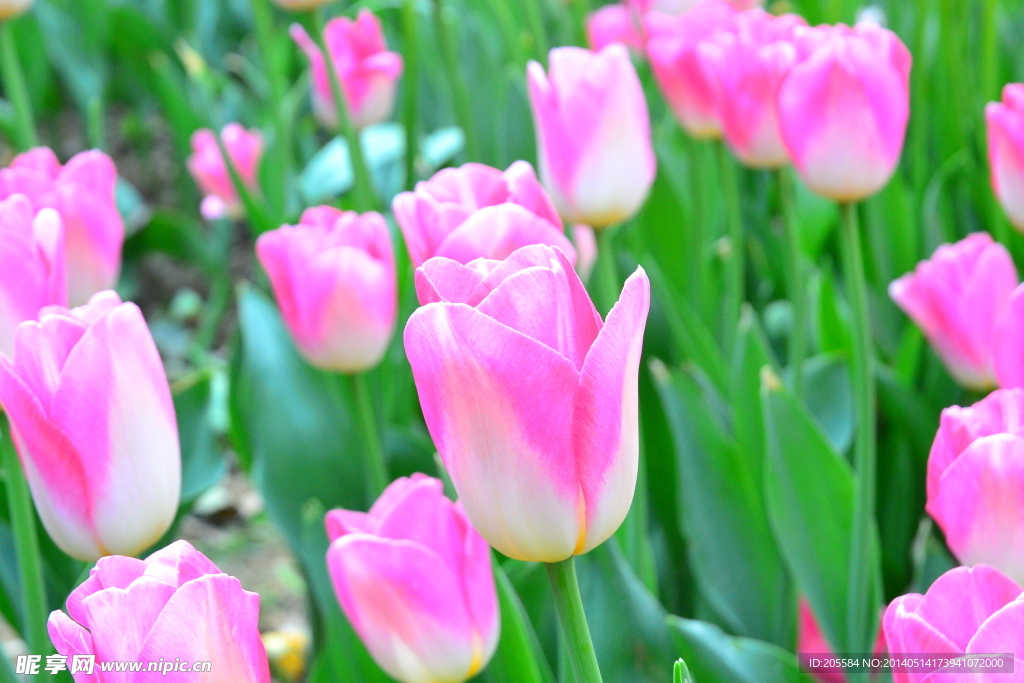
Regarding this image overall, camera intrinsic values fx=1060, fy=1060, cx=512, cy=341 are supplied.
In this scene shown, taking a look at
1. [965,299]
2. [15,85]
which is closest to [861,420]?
[965,299]

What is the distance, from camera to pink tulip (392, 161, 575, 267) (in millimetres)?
495

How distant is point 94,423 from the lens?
1.70ft

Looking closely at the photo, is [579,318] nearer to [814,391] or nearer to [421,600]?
[421,600]

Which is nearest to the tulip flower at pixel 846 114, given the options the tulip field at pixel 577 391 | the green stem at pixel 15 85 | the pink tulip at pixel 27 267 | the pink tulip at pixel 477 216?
the tulip field at pixel 577 391

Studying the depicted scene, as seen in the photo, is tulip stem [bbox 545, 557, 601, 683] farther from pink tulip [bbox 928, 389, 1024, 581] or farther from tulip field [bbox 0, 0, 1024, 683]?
pink tulip [bbox 928, 389, 1024, 581]

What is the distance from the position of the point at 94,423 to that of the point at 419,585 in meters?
0.18

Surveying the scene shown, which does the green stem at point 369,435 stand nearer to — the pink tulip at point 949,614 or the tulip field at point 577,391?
the tulip field at point 577,391

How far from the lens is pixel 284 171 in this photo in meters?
1.53

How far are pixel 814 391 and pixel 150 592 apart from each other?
716 millimetres

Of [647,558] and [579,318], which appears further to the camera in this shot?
[647,558]

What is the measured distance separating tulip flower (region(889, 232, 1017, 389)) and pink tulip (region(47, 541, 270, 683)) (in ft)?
1.84

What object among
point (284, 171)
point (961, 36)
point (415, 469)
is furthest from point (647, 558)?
point (284, 171)

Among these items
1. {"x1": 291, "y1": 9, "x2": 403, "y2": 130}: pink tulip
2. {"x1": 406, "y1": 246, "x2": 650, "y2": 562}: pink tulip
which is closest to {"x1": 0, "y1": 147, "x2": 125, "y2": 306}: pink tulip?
{"x1": 406, "y1": 246, "x2": 650, "y2": 562}: pink tulip

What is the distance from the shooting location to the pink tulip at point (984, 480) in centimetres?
47
